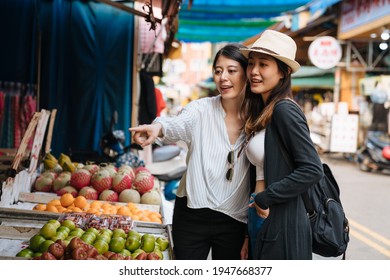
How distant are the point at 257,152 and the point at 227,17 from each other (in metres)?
6.52

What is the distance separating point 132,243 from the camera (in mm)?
2631

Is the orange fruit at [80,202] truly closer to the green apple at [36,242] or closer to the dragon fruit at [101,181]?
the dragon fruit at [101,181]

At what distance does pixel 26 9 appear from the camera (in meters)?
5.49

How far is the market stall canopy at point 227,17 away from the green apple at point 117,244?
9.11 feet

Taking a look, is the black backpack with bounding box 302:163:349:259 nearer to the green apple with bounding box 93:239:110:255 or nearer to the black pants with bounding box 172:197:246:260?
the black pants with bounding box 172:197:246:260

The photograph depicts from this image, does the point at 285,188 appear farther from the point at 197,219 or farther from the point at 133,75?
the point at 133,75

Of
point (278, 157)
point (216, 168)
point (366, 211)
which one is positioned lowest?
point (366, 211)

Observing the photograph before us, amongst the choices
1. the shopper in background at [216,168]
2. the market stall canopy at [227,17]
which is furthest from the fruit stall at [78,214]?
the market stall canopy at [227,17]

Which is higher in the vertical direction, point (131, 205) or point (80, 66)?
point (80, 66)

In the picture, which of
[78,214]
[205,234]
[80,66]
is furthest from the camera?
[80,66]

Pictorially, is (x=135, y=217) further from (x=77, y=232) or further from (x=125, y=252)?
(x=125, y=252)

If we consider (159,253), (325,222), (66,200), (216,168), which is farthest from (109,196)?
(325,222)
